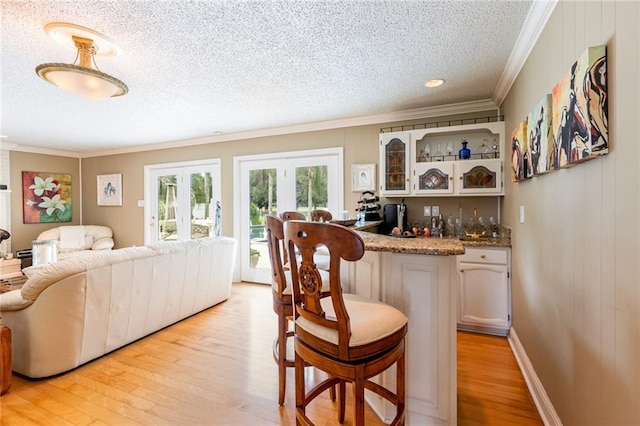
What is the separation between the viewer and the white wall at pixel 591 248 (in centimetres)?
97

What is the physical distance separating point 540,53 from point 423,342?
1.91 meters

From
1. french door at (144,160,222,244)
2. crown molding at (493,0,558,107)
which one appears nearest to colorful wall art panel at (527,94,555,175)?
crown molding at (493,0,558,107)

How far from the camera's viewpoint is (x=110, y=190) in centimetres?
604

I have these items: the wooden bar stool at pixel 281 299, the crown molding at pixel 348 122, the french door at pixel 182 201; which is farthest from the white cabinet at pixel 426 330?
the french door at pixel 182 201

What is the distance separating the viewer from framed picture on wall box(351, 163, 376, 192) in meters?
3.89

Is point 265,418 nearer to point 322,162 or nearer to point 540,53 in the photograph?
point 540,53

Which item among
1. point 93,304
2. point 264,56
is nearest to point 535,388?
point 264,56

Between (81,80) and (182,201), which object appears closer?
(81,80)

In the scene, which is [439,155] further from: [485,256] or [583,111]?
[583,111]

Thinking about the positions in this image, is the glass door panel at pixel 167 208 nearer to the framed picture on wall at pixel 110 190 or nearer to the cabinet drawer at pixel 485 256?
the framed picture on wall at pixel 110 190

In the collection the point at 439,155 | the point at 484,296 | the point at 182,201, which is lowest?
the point at 484,296

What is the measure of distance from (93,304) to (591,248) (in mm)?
3108

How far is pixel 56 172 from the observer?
237 inches

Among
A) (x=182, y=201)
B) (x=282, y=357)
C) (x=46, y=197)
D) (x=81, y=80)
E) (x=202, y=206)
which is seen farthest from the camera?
(x=46, y=197)
